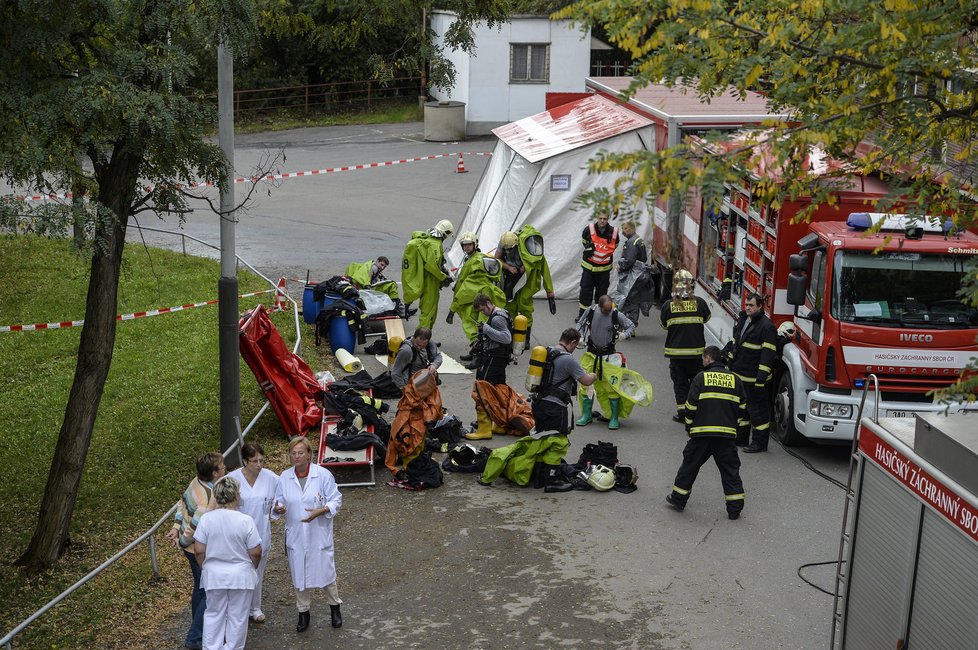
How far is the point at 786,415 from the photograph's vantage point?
12.6m

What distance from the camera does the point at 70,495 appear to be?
10.0 metres

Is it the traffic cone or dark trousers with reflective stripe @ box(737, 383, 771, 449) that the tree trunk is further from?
the traffic cone

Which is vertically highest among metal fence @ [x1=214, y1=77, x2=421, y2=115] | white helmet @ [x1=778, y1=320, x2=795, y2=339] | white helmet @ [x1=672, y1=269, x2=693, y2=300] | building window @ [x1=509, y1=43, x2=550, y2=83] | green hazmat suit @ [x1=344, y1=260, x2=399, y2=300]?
building window @ [x1=509, y1=43, x2=550, y2=83]

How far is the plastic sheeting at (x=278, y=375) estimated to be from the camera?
12.6 metres

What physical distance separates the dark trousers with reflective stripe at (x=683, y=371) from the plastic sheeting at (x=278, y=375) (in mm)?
4041

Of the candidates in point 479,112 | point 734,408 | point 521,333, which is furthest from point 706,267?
point 479,112

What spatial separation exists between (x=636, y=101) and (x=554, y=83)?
1715 cm

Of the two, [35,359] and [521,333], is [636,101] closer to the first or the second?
[521,333]

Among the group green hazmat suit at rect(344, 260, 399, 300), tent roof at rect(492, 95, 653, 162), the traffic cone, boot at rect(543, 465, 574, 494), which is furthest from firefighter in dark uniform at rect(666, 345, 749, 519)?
the traffic cone

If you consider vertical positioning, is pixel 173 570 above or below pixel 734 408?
below

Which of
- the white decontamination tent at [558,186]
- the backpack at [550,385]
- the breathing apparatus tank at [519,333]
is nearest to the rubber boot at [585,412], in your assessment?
the backpack at [550,385]

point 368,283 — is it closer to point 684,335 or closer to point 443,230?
point 443,230

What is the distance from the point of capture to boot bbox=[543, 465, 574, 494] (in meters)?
11.4

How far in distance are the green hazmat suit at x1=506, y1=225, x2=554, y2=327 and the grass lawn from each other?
2.74m
